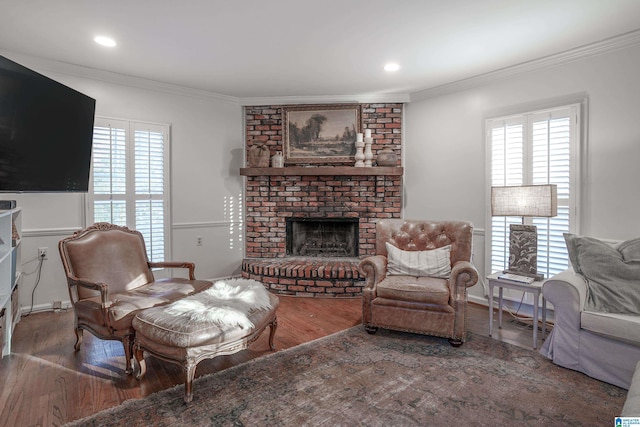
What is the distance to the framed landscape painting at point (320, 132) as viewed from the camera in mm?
4617

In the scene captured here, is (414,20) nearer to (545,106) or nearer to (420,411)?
(545,106)

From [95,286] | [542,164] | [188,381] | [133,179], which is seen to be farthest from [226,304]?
[542,164]

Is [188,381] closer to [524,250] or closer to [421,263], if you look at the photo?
[421,263]

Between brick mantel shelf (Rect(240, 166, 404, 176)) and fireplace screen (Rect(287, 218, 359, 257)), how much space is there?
680mm

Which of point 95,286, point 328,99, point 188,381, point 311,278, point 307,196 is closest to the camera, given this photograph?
point 188,381

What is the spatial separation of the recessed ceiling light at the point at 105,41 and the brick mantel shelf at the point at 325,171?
198 centimetres

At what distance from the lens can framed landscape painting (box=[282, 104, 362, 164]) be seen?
4.62 meters

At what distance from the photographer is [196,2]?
237 centimetres

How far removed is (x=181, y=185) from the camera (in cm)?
435

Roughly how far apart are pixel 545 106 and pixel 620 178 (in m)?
0.93

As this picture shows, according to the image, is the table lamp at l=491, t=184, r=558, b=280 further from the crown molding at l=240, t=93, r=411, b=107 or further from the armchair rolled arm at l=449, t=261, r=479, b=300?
the crown molding at l=240, t=93, r=411, b=107

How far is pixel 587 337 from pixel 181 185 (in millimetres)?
4249

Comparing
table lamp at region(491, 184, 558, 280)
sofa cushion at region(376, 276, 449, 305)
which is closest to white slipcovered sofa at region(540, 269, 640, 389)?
table lamp at region(491, 184, 558, 280)

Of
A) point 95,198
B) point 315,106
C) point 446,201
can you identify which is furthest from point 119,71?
point 446,201
